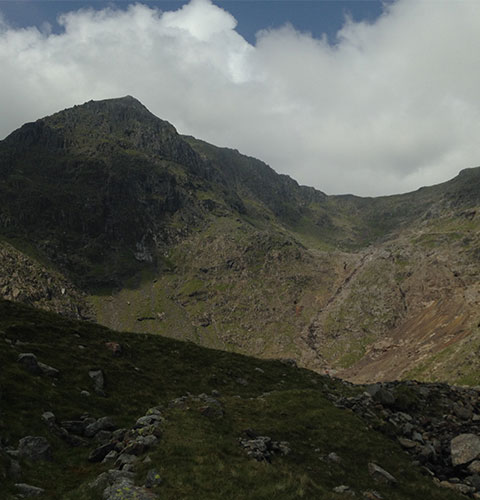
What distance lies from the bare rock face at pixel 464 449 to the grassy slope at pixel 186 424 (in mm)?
3857

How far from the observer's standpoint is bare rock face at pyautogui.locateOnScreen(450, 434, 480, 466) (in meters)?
26.0

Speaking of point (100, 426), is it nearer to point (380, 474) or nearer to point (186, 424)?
point (186, 424)

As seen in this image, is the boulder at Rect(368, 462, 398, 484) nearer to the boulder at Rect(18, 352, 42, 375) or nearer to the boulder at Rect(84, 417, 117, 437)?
the boulder at Rect(84, 417, 117, 437)

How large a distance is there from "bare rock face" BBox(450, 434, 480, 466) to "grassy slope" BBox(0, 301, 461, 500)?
3.86 m

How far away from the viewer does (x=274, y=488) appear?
1519cm

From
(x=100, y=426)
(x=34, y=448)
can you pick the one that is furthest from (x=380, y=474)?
(x=34, y=448)

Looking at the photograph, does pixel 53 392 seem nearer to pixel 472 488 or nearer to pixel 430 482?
pixel 430 482

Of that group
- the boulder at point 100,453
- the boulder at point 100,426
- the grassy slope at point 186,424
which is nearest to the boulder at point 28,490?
the grassy slope at point 186,424

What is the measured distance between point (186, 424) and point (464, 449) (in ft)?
65.3

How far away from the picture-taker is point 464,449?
26594 millimetres

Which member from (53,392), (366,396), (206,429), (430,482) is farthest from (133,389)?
(430,482)

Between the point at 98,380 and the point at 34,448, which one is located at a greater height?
the point at 34,448

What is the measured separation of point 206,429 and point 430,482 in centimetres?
1412

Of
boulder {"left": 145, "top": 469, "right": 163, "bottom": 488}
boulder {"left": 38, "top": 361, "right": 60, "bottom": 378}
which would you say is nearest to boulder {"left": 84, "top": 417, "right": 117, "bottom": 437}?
boulder {"left": 38, "top": 361, "right": 60, "bottom": 378}
